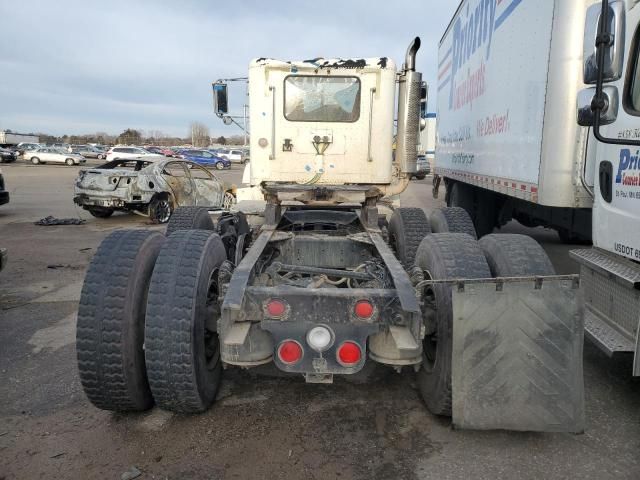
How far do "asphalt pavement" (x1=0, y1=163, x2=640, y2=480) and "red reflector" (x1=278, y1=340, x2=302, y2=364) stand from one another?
0.59 metres

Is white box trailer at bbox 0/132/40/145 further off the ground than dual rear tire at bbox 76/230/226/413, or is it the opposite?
white box trailer at bbox 0/132/40/145

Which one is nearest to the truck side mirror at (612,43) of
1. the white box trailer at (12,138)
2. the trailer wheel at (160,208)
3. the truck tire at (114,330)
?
the truck tire at (114,330)

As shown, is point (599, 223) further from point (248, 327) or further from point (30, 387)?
point (30, 387)

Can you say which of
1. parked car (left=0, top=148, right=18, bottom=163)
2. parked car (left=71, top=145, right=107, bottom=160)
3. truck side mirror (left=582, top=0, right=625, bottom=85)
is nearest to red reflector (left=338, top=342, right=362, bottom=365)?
truck side mirror (left=582, top=0, right=625, bottom=85)

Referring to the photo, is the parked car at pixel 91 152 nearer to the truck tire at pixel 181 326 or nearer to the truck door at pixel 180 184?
the truck door at pixel 180 184

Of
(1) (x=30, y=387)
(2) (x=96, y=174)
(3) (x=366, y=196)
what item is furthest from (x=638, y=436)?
(2) (x=96, y=174)

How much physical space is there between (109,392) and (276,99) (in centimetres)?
347

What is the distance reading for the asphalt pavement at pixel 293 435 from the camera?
263 centimetres

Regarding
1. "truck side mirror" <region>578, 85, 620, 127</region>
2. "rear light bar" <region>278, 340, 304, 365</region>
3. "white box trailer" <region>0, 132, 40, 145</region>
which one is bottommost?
"rear light bar" <region>278, 340, 304, 365</region>

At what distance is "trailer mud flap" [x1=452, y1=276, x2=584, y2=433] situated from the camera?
8.45ft

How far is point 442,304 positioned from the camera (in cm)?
293

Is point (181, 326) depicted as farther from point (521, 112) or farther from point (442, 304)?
point (521, 112)

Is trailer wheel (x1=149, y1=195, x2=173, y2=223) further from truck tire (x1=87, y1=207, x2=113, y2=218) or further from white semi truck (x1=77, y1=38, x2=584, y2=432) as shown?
white semi truck (x1=77, y1=38, x2=584, y2=432)

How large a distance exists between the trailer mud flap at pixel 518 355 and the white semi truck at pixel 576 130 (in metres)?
0.57
